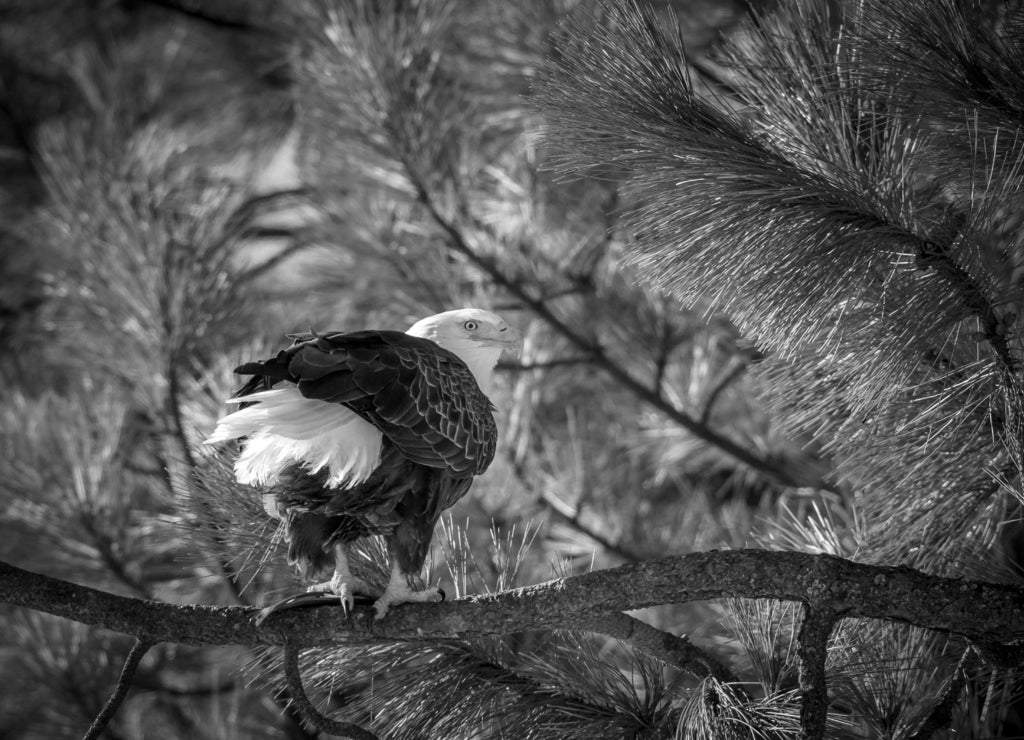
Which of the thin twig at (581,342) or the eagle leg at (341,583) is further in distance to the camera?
the thin twig at (581,342)

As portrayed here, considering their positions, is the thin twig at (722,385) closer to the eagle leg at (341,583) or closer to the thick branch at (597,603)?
the eagle leg at (341,583)

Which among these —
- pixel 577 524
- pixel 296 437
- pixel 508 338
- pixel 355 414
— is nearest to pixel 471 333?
pixel 508 338

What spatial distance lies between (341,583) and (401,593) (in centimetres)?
16

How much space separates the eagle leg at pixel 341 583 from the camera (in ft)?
7.28

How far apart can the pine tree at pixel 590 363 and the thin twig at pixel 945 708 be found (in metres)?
0.01

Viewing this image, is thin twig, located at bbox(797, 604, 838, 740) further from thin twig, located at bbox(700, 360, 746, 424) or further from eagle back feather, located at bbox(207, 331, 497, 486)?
thin twig, located at bbox(700, 360, 746, 424)

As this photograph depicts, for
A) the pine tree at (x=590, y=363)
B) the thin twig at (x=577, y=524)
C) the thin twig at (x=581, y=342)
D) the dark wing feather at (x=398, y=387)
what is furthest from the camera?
the thin twig at (x=577, y=524)

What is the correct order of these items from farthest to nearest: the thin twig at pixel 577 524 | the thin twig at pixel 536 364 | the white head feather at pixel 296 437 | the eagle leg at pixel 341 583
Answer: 1. the thin twig at pixel 577 524
2. the thin twig at pixel 536 364
3. the eagle leg at pixel 341 583
4. the white head feather at pixel 296 437

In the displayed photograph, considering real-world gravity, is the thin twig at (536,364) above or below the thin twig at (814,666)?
below

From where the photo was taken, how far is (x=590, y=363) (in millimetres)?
3805

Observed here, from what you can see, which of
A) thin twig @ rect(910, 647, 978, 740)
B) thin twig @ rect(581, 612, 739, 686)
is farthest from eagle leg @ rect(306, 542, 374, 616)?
thin twig @ rect(910, 647, 978, 740)

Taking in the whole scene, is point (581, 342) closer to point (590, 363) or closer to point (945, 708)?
point (590, 363)

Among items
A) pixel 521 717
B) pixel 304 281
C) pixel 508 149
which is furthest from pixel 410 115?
pixel 521 717

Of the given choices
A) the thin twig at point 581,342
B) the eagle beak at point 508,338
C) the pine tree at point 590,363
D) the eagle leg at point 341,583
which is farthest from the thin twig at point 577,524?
the eagle leg at point 341,583
